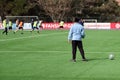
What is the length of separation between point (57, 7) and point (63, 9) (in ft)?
4.41

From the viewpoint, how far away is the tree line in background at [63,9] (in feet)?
257

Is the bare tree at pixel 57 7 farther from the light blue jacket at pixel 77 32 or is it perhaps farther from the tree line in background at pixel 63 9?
the light blue jacket at pixel 77 32

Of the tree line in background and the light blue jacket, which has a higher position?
the light blue jacket

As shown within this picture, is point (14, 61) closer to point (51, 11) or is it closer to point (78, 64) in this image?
point (78, 64)

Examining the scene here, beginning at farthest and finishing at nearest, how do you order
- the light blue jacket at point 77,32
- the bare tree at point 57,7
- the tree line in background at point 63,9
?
the bare tree at point 57,7, the tree line in background at point 63,9, the light blue jacket at point 77,32

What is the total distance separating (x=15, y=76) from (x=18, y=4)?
215 ft

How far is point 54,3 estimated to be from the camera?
79.6 m

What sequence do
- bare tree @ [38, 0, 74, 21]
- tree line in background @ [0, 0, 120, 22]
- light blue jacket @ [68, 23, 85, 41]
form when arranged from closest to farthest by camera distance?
light blue jacket @ [68, 23, 85, 41]
tree line in background @ [0, 0, 120, 22]
bare tree @ [38, 0, 74, 21]

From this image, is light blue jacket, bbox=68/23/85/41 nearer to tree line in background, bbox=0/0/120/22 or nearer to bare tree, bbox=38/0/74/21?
tree line in background, bbox=0/0/120/22

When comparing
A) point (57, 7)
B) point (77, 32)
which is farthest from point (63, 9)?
point (77, 32)

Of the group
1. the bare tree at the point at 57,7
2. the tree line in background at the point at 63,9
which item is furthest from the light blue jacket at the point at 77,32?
the bare tree at the point at 57,7

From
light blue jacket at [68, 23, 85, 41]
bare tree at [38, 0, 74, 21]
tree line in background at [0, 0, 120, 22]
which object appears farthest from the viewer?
bare tree at [38, 0, 74, 21]

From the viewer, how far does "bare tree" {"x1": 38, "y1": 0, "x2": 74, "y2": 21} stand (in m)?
78.8

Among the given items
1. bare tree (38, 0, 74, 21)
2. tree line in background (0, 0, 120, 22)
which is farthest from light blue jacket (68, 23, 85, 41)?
bare tree (38, 0, 74, 21)
